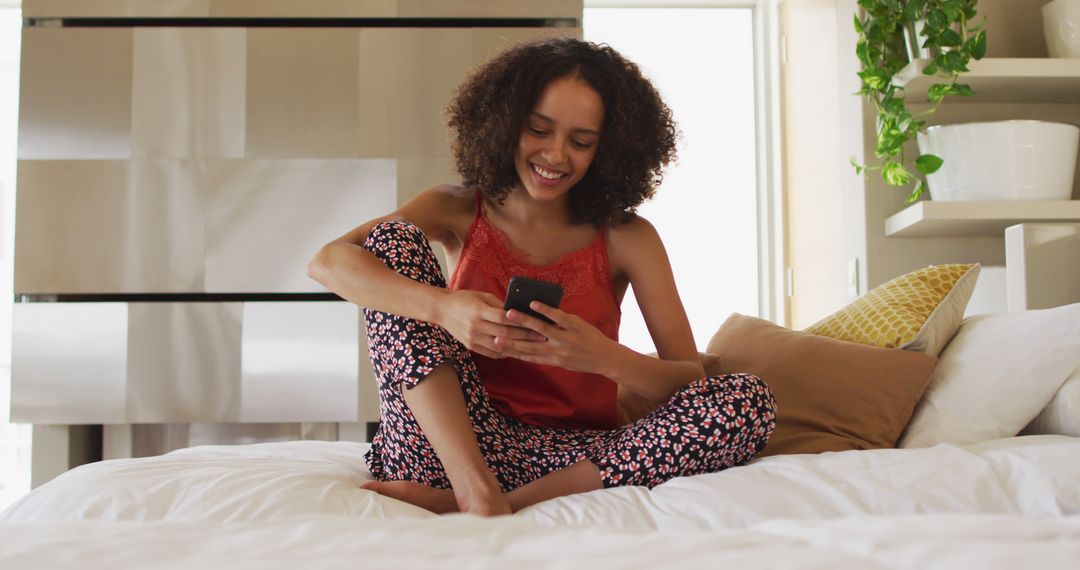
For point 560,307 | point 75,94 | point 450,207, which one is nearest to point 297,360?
point 75,94

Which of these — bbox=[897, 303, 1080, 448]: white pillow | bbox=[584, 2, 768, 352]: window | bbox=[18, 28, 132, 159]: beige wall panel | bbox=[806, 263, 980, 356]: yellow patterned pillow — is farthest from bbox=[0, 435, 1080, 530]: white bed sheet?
bbox=[584, 2, 768, 352]: window

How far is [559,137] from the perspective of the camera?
161 centimetres

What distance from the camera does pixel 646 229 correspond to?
5.61 ft

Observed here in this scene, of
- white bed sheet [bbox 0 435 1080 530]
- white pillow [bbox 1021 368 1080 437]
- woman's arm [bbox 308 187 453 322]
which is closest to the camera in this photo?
white bed sheet [bbox 0 435 1080 530]

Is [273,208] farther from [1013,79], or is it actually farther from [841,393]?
[1013,79]

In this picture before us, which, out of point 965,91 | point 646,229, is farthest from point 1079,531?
point 965,91

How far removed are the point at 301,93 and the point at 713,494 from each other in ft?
6.90

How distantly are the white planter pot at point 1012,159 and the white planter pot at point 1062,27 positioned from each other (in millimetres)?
226

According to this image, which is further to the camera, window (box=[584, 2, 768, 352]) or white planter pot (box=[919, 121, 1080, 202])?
window (box=[584, 2, 768, 352])

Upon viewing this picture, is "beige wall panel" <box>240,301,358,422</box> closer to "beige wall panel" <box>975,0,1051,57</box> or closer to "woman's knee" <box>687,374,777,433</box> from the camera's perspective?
"woman's knee" <box>687,374,777,433</box>

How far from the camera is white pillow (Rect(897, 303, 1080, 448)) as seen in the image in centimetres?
154

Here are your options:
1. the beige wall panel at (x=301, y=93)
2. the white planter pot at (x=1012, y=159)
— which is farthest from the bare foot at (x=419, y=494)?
the beige wall panel at (x=301, y=93)

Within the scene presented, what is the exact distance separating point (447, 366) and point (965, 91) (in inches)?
62.9

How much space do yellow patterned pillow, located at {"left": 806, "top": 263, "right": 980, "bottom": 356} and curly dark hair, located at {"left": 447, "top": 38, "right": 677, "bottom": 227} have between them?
1.46 feet
